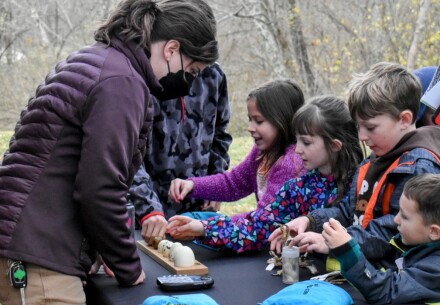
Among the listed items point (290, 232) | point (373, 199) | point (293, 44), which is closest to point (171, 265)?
point (290, 232)

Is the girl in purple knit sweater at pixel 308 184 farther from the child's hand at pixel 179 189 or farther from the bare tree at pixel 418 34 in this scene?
the bare tree at pixel 418 34

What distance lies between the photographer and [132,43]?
234 cm

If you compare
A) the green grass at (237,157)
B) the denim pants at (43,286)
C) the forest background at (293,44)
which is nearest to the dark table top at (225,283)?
the denim pants at (43,286)

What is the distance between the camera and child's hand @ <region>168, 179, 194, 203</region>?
10.8ft

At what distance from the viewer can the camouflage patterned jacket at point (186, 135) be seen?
3291 millimetres

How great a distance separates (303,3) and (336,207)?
8.32m

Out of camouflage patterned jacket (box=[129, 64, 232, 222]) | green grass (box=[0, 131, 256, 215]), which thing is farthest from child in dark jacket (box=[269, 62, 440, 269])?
green grass (box=[0, 131, 256, 215])

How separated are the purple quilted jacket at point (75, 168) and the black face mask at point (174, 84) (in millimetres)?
224

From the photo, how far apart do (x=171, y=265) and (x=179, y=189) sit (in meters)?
0.75

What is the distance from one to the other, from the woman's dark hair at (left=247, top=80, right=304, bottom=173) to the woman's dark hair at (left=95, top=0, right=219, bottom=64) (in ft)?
2.18

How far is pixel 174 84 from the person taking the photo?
2490 millimetres

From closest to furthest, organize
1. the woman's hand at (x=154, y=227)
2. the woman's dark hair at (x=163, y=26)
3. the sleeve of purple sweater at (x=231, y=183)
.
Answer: the woman's dark hair at (x=163, y=26), the woman's hand at (x=154, y=227), the sleeve of purple sweater at (x=231, y=183)

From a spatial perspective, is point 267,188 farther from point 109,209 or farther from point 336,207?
point 109,209

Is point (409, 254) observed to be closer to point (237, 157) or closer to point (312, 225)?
point (312, 225)
